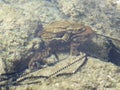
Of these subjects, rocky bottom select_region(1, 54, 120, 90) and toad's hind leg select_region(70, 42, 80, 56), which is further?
toad's hind leg select_region(70, 42, 80, 56)

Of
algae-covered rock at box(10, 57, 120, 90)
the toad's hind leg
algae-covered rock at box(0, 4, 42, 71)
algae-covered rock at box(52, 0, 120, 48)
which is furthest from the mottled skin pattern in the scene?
algae-covered rock at box(52, 0, 120, 48)

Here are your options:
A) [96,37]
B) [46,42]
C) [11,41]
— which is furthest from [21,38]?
[96,37]

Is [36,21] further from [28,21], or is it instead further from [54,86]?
[54,86]

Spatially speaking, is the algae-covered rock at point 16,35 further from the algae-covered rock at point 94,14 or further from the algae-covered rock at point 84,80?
the algae-covered rock at point 94,14

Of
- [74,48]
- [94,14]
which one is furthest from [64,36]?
[94,14]

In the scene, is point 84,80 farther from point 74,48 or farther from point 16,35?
point 16,35

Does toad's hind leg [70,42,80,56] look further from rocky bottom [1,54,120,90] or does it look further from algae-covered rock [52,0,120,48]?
algae-covered rock [52,0,120,48]

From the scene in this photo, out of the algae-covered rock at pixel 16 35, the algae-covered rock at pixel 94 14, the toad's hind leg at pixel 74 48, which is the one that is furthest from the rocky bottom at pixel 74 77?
the algae-covered rock at pixel 94 14
